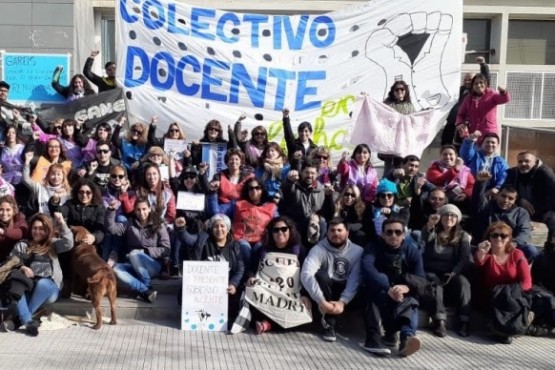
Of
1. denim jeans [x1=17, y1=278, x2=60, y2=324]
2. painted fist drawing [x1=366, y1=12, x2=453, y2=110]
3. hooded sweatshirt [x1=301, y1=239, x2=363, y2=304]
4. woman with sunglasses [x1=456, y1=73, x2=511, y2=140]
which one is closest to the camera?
denim jeans [x1=17, y1=278, x2=60, y2=324]

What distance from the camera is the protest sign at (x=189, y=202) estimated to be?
679 centimetres

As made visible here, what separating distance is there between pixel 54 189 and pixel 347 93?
14.2 ft

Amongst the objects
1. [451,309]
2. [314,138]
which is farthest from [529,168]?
[314,138]

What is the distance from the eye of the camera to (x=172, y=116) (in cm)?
906

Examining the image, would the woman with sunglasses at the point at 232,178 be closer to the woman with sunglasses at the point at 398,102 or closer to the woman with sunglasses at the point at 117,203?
the woman with sunglasses at the point at 117,203

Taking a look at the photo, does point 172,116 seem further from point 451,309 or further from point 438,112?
point 451,309

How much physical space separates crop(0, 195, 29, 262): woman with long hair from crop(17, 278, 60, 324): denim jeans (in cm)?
57

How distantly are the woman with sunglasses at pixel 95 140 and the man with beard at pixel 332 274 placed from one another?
3296 mm

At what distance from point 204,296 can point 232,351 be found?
0.70 meters

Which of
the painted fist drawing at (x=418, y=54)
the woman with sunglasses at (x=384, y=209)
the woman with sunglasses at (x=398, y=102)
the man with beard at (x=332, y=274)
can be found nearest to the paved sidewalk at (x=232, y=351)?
the man with beard at (x=332, y=274)

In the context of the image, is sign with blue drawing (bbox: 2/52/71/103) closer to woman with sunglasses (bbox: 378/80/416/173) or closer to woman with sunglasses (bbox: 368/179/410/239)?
woman with sunglasses (bbox: 378/80/416/173)

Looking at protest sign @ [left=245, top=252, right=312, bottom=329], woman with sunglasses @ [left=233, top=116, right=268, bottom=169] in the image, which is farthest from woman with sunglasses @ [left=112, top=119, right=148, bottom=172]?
protest sign @ [left=245, top=252, right=312, bottom=329]

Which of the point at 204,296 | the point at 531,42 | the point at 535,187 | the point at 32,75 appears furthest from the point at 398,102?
the point at 32,75

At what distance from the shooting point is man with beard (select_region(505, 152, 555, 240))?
6.85 m
